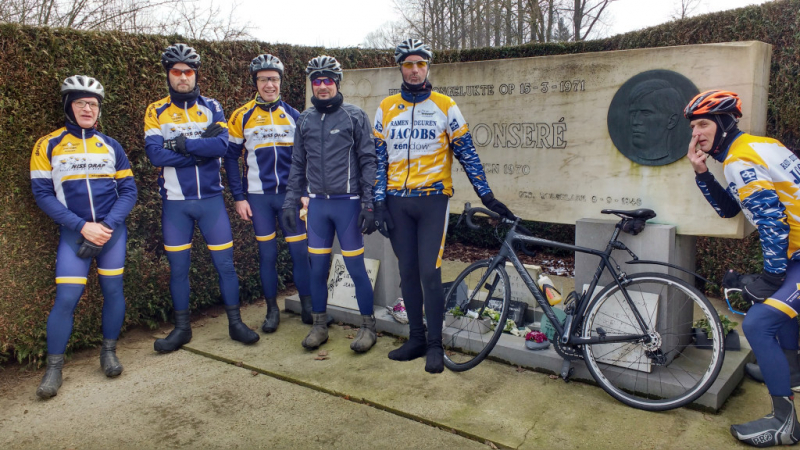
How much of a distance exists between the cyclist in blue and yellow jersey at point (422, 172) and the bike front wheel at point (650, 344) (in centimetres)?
90

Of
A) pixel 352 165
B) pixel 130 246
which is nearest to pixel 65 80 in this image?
pixel 130 246

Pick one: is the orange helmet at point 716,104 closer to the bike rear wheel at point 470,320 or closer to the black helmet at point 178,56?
the bike rear wheel at point 470,320

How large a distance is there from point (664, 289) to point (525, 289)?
3.88 ft

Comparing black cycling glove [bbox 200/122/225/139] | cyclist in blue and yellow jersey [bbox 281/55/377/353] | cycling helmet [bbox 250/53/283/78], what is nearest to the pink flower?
cyclist in blue and yellow jersey [bbox 281/55/377/353]

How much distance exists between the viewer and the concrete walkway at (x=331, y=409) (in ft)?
10.1

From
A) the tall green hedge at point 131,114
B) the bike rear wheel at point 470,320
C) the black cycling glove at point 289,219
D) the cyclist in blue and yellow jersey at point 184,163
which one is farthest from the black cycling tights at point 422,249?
the tall green hedge at point 131,114

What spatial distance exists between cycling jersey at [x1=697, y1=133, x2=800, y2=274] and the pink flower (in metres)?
1.50

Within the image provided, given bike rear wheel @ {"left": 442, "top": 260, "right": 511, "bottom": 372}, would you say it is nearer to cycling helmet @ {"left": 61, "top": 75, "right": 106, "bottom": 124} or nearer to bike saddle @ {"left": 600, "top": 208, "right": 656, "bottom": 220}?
bike saddle @ {"left": 600, "top": 208, "right": 656, "bottom": 220}

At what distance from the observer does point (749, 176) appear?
288 centimetres

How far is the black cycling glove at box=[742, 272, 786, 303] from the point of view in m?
2.91

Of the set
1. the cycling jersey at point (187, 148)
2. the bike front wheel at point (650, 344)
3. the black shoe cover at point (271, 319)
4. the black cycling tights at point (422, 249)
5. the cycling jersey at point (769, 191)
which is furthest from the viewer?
the black shoe cover at point (271, 319)

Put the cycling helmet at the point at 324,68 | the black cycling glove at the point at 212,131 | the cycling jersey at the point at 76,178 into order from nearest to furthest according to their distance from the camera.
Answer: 1. the cycling jersey at the point at 76,178
2. the cycling helmet at the point at 324,68
3. the black cycling glove at the point at 212,131

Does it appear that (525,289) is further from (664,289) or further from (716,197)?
(716,197)

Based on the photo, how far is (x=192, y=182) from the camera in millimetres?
4305
